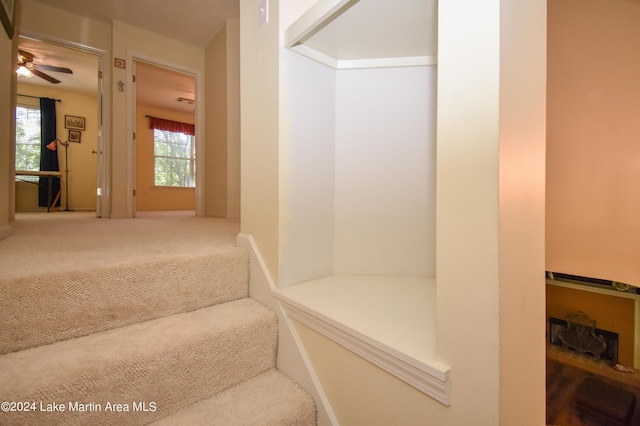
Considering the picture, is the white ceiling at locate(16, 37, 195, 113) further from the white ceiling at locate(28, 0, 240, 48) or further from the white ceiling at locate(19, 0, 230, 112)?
the white ceiling at locate(28, 0, 240, 48)

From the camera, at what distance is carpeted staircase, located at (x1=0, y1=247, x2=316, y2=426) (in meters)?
0.68

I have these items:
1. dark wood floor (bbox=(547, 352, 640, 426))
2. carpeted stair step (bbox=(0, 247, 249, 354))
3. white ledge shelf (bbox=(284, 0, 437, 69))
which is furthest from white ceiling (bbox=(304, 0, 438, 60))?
dark wood floor (bbox=(547, 352, 640, 426))

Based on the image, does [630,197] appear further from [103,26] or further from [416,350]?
[103,26]

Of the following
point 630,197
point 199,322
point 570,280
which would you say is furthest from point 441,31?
point 570,280

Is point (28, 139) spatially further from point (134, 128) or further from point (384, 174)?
point (384, 174)

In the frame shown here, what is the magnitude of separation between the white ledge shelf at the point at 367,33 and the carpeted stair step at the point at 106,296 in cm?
95

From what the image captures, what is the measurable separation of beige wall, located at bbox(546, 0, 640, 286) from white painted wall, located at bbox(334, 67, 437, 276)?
2248 mm

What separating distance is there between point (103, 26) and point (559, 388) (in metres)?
6.94

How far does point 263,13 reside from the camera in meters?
1.19

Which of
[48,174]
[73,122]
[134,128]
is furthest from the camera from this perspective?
[73,122]

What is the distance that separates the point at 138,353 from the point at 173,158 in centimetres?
737

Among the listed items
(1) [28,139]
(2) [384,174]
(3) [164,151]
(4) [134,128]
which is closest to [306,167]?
(2) [384,174]

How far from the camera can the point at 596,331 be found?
3674 mm

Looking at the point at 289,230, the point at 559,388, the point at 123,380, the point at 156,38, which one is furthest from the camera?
the point at 156,38
